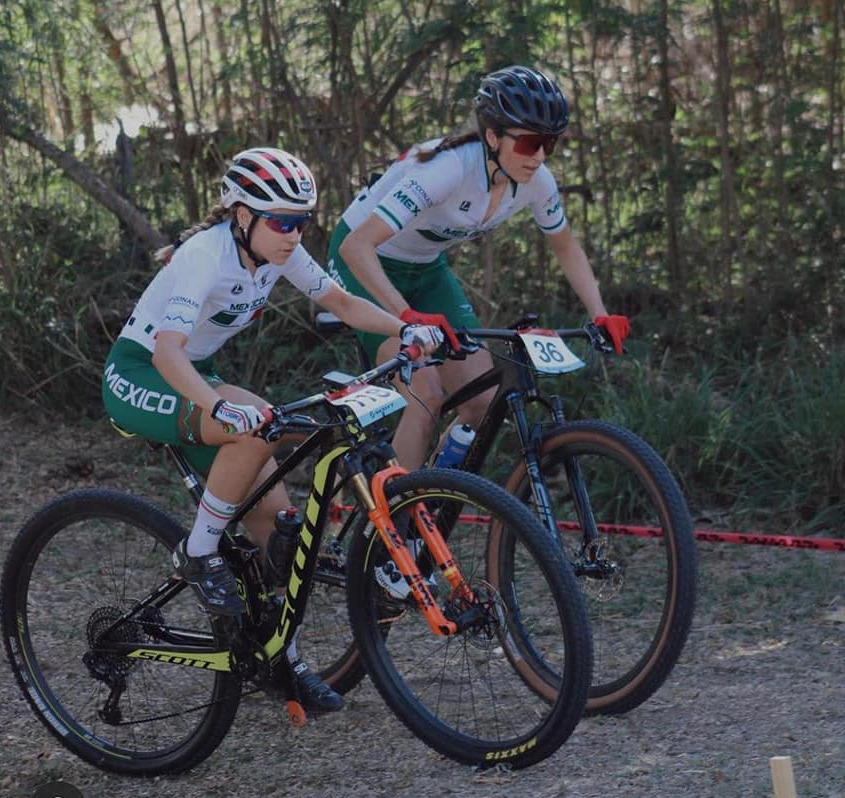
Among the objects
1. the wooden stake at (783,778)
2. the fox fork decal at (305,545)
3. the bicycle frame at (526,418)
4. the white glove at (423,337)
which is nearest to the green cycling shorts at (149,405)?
the fox fork decal at (305,545)

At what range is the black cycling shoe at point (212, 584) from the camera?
413 cm

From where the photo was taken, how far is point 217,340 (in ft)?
14.4

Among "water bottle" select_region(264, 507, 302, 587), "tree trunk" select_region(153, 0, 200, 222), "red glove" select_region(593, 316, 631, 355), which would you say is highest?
"tree trunk" select_region(153, 0, 200, 222)

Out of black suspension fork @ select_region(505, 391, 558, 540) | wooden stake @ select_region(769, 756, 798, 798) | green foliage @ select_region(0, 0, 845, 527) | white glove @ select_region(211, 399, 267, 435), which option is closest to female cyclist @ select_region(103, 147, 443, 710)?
white glove @ select_region(211, 399, 267, 435)

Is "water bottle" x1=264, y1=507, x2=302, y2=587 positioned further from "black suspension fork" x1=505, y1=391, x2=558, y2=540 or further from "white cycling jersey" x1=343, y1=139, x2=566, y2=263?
"white cycling jersey" x1=343, y1=139, x2=566, y2=263

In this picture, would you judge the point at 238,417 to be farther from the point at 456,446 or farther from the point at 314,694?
the point at 456,446

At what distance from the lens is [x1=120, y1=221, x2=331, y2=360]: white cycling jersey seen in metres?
4.05

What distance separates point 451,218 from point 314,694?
66.7 inches

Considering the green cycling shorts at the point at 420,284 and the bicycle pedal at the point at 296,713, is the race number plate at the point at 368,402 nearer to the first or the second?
the bicycle pedal at the point at 296,713

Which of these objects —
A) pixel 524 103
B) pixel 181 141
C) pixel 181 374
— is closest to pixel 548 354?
pixel 524 103

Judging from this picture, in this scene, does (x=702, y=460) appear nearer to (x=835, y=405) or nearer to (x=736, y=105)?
(x=835, y=405)

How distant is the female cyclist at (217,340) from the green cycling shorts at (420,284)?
2.64 feet

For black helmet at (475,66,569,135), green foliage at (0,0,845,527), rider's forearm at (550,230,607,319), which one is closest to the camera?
black helmet at (475,66,569,135)

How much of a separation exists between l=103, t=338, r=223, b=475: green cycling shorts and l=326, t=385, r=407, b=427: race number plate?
429 mm
